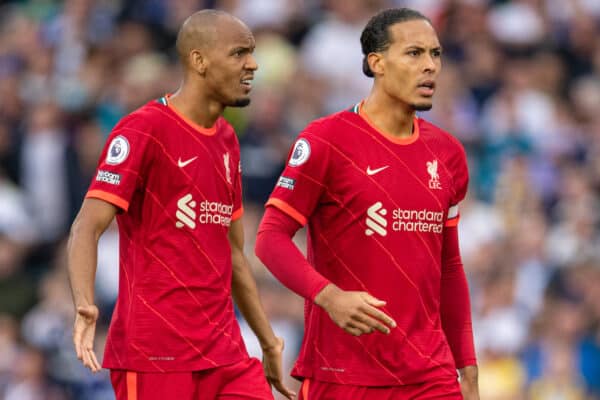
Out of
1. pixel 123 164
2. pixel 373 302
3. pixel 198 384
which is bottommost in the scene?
pixel 198 384

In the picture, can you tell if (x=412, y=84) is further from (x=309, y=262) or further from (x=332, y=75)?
(x=332, y=75)

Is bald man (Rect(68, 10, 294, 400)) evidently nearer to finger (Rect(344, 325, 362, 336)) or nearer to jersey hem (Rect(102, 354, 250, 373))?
jersey hem (Rect(102, 354, 250, 373))

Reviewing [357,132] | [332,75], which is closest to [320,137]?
[357,132]

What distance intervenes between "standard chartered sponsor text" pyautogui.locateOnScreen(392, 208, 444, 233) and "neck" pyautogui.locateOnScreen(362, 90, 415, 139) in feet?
1.32

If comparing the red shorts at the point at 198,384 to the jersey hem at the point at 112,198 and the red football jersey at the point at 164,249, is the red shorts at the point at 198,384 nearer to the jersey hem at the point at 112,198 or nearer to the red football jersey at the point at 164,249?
the red football jersey at the point at 164,249

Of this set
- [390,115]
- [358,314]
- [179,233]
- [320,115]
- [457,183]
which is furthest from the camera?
[320,115]

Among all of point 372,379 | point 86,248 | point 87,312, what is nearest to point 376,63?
point 372,379

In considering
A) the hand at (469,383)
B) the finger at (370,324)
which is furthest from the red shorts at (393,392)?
the finger at (370,324)

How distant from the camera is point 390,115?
284 inches

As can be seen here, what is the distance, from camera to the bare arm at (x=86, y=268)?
636 cm

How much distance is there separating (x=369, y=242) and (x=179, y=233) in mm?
871

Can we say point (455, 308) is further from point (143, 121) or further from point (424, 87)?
point (143, 121)

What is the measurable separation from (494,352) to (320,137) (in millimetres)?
5356

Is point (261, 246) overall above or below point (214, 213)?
below
